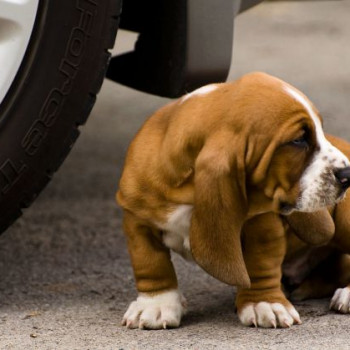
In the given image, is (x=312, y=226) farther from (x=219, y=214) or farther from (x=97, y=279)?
(x=97, y=279)

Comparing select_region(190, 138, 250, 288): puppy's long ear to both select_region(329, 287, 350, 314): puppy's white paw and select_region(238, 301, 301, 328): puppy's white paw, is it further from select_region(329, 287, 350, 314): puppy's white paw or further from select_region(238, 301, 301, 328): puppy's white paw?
select_region(329, 287, 350, 314): puppy's white paw

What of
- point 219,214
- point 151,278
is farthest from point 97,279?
point 219,214

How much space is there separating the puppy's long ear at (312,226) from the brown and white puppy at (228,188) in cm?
1

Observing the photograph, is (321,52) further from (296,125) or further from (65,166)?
(296,125)

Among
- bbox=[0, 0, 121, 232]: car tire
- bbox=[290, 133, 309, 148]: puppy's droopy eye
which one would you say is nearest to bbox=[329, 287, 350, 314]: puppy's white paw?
bbox=[290, 133, 309, 148]: puppy's droopy eye

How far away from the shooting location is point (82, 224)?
155 inches

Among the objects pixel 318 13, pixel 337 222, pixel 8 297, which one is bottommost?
pixel 318 13

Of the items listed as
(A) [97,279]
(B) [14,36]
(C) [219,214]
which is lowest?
(A) [97,279]

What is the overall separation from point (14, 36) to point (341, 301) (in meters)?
1.19

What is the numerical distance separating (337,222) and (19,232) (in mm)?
1389

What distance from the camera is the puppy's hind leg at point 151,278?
8.89 feet

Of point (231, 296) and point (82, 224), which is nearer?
point (231, 296)

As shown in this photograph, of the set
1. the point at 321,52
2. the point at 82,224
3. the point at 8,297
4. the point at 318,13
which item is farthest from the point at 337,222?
the point at 318,13

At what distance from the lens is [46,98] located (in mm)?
2885
